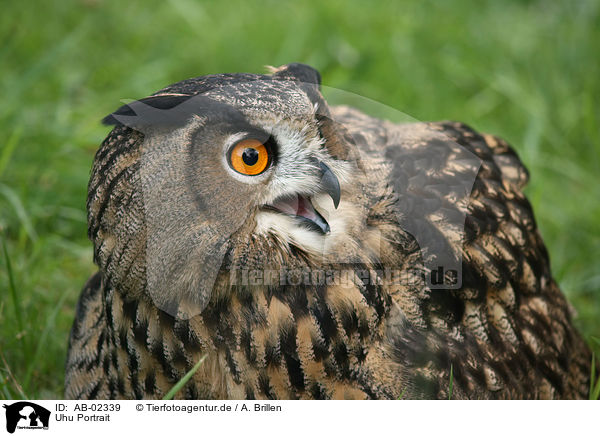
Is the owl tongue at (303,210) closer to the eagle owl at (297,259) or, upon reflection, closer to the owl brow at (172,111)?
the eagle owl at (297,259)

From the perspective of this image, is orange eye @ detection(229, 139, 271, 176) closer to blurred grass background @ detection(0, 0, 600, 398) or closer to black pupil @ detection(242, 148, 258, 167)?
black pupil @ detection(242, 148, 258, 167)

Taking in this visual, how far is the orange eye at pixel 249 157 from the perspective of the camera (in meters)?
1.50

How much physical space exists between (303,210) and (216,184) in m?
0.22

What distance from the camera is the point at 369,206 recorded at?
1.75 m

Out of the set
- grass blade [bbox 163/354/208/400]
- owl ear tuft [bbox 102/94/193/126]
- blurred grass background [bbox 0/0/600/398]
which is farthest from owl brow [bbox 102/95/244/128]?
blurred grass background [bbox 0/0/600/398]

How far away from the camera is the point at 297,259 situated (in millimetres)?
1650

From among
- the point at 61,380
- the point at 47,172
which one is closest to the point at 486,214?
the point at 61,380

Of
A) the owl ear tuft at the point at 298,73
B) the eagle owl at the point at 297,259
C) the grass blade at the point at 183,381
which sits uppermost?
the owl ear tuft at the point at 298,73

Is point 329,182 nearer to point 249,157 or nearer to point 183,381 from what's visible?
point 249,157

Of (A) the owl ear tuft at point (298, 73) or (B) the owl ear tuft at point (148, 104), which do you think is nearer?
(B) the owl ear tuft at point (148, 104)

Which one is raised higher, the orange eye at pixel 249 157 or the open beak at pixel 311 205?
the orange eye at pixel 249 157
